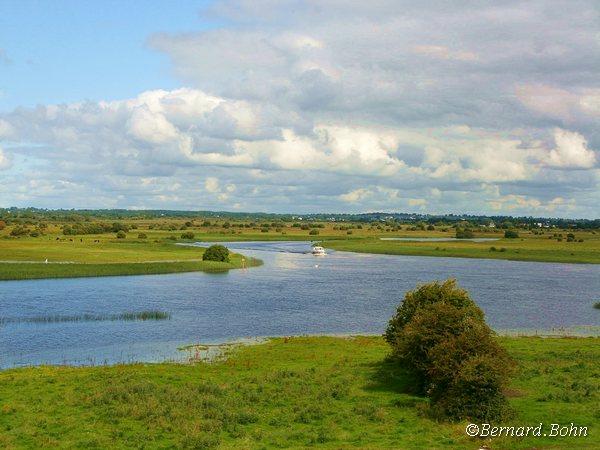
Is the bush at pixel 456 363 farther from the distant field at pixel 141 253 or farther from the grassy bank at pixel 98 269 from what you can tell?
the distant field at pixel 141 253

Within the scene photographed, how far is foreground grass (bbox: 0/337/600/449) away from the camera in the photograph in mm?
23781

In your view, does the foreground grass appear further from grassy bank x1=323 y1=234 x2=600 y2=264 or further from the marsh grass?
grassy bank x1=323 y1=234 x2=600 y2=264

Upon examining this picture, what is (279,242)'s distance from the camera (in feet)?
632

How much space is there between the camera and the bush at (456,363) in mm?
25969

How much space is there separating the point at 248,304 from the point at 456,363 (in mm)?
43639

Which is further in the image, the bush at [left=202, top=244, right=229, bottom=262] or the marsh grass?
the bush at [left=202, top=244, right=229, bottom=262]

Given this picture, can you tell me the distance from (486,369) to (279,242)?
16712 cm

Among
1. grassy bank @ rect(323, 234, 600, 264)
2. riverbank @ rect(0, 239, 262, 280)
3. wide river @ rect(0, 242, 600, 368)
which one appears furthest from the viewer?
grassy bank @ rect(323, 234, 600, 264)

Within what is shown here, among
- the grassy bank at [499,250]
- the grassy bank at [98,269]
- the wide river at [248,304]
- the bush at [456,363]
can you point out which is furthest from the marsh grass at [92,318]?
the grassy bank at [499,250]

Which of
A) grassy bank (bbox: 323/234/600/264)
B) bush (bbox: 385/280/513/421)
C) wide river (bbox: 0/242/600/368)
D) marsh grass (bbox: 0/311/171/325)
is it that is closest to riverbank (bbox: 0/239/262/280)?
wide river (bbox: 0/242/600/368)

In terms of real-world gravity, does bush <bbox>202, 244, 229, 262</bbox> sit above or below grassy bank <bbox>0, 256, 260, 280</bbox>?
above

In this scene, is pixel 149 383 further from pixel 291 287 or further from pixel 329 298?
pixel 291 287

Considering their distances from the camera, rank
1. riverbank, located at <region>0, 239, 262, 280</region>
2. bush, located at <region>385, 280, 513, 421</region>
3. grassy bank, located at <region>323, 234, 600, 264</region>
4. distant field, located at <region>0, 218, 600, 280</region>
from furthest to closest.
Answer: grassy bank, located at <region>323, 234, 600, 264</region> → distant field, located at <region>0, 218, 600, 280</region> → riverbank, located at <region>0, 239, 262, 280</region> → bush, located at <region>385, 280, 513, 421</region>

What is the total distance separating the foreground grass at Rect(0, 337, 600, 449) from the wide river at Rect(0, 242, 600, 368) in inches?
367
